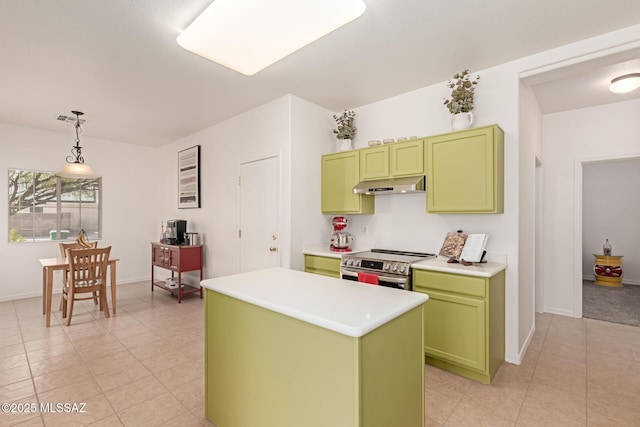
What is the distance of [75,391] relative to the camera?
7.55 feet

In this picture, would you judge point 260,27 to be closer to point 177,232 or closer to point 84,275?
point 84,275

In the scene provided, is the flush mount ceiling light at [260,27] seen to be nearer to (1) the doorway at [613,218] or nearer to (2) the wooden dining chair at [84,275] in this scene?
(2) the wooden dining chair at [84,275]

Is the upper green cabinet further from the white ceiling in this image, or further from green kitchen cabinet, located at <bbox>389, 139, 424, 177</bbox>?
the white ceiling

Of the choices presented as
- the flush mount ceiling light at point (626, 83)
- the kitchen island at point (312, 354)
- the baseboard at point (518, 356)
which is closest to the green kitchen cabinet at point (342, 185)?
the kitchen island at point (312, 354)

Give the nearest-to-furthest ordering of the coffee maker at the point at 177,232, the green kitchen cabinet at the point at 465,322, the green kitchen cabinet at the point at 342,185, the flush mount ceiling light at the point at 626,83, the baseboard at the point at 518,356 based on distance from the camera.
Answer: the green kitchen cabinet at the point at 465,322, the baseboard at the point at 518,356, the flush mount ceiling light at the point at 626,83, the green kitchen cabinet at the point at 342,185, the coffee maker at the point at 177,232

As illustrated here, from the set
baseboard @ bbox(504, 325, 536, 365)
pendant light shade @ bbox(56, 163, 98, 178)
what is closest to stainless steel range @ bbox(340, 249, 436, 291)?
baseboard @ bbox(504, 325, 536, 365)

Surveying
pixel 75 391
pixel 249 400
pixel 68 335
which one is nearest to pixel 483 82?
pixel 249 400

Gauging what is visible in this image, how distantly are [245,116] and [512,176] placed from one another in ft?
10.7

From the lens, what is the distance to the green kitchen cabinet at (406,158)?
9.95 ft

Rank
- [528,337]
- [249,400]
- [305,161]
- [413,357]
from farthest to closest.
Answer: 1. [305,161]
2. [528,337]
3. [249,400]
4. [413,357]

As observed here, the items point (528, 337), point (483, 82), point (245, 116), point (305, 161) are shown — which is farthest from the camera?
point (245, 116)

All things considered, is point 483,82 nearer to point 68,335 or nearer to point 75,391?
point 75,391

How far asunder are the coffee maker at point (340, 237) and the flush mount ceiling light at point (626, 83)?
3.00 metres

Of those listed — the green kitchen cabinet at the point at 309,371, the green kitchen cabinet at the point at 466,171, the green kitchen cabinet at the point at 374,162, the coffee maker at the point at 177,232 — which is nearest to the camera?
the green kitchen cabinet at the point at 309,371
